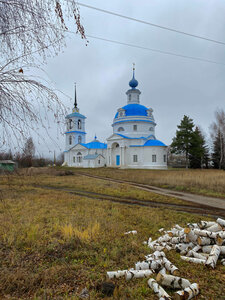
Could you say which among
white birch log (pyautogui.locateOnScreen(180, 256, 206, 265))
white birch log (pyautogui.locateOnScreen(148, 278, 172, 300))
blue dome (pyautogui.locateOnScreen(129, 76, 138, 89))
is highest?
blue dome (pyautogui.locateOnScreen(129, 76, 138, 89))

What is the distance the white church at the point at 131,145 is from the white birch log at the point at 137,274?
37.3 metres

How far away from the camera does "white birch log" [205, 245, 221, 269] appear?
12.2 ft

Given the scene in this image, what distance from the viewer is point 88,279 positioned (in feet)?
11.1

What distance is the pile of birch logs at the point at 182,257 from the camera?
9.97 feet

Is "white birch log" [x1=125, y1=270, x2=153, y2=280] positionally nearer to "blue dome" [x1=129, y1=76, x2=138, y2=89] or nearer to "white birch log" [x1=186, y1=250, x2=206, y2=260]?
"white birch log" [x1=186, y1=250, x2=206, y2=260]

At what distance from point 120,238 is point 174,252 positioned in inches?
56.6

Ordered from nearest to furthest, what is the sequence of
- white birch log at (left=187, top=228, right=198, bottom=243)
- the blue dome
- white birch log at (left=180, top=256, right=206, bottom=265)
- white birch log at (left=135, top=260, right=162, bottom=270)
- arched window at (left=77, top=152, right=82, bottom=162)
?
white birch log at (left=135, top=260, right=162, bottom=270)
white birch log at (left=180, top=256, right=206, bottom=265)
white birch log at (left=187, top=228, right=198, bottom=243)
the blue dome
arched window at (left=77, top=152, right=82, bottom=162)

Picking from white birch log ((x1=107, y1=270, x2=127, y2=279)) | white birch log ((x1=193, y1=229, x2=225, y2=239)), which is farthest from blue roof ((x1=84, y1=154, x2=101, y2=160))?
white birch log ((x1=107, y1=270, x2=127, y2=279))

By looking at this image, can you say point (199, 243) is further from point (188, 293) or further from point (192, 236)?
point (188, 293)

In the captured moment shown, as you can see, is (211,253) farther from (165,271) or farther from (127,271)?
(127,271)

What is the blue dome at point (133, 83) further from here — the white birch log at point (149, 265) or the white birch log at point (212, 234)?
the white birch log at point (149, 265)

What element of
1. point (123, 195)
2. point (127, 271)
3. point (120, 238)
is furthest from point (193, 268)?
point (123, 195)

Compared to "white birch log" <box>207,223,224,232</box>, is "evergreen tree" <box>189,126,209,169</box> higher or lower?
higher

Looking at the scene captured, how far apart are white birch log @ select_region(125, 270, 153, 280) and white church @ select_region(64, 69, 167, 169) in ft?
122
